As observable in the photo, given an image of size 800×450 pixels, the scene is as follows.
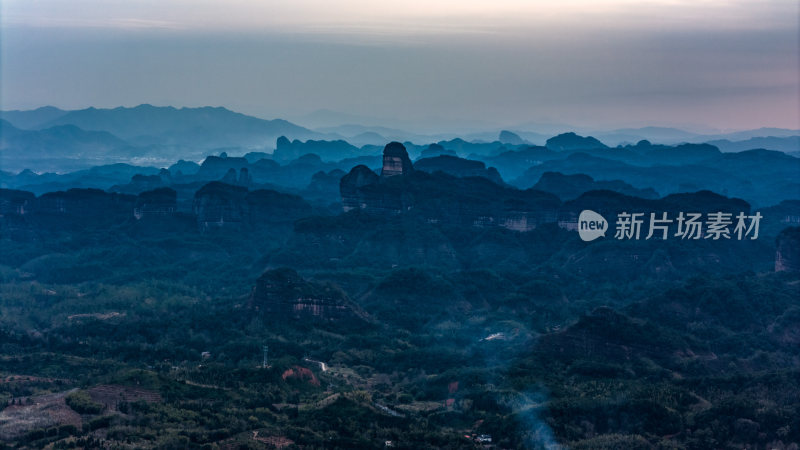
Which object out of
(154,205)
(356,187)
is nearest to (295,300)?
(356,187)

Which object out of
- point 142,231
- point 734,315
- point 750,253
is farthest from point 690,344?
point 142,231

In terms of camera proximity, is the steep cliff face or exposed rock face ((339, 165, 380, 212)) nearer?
the steep cliff face

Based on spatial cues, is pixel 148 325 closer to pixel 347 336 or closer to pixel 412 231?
pixel 347 336

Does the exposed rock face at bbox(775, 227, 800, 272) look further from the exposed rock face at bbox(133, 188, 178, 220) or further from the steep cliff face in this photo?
the exposed rock face at bbox(133, 188, 178, 220)

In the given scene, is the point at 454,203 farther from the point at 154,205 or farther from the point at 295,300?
the point at 295,300

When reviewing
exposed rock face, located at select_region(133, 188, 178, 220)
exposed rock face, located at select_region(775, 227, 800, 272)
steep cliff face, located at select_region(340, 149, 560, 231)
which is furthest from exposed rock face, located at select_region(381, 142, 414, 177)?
exposed rock face, located at select_region(775, 227, 800, 272)

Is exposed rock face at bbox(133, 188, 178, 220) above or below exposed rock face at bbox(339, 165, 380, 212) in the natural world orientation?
below

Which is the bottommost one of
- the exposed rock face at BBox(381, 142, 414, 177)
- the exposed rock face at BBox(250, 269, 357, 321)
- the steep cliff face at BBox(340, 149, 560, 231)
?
the exposed rock face at BBox(250, 269, 357, 321)
